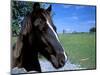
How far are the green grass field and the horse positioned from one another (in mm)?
81

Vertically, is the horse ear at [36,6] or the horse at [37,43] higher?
the horse ear at [36,6]

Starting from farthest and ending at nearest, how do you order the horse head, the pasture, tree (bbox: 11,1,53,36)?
the pasture
the horse head
tree (bbox: 11,1,53,36)

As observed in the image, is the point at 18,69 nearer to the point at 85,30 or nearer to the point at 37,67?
the point at 37,67

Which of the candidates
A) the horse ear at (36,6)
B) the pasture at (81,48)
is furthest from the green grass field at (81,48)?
the horse ear at (36,6)

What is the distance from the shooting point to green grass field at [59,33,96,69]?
2.76m

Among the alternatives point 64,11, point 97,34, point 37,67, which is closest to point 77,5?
point 64,11

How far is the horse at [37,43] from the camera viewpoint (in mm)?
2561

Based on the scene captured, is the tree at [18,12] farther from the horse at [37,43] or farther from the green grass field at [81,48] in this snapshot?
the green grass field at [81,48]

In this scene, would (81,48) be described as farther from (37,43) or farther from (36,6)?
(36,6)

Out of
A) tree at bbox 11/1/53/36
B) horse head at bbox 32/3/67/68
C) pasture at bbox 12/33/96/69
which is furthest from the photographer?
pasture at bbox 12/33/96/69

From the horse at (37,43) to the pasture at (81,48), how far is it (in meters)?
0.08

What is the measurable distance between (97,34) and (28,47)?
90 cm

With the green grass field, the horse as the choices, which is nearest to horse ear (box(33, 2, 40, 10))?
the horse

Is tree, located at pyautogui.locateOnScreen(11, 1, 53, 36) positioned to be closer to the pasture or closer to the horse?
the horse
